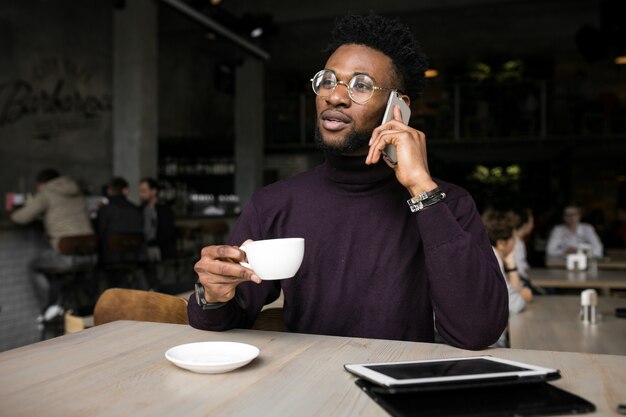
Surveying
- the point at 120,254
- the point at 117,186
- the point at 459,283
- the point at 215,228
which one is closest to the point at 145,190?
the point at 117,186

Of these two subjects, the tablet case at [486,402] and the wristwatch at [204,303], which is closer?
the tablet case at [486,402]

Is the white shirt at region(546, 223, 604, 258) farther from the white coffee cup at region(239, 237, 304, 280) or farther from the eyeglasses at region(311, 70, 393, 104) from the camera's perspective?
the white coffee cup at region(239, 237, 304, 280)

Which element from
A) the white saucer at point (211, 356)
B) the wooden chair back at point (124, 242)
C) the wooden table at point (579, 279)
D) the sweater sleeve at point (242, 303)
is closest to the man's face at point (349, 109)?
the sweater sleeve at point (242, 303)

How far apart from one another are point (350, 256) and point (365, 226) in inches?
3.5

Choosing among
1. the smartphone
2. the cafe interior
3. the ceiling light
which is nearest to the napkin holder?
the cafe interior

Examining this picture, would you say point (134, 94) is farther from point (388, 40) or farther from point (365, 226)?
point (365, 226)

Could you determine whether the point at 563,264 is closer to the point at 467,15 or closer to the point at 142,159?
the point at 142,159

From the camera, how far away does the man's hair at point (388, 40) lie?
163 cm

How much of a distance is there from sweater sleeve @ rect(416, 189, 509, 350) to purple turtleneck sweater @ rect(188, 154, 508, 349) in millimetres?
12

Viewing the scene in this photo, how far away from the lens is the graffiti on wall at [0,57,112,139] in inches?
316

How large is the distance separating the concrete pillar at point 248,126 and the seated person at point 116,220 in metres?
5.55

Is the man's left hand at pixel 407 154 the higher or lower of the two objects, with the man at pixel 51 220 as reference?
higher

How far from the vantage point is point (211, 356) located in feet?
3.70

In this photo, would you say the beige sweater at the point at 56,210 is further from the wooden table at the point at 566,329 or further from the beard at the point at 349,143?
the beard at the point at 349,143
